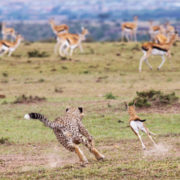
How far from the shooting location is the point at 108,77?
1833cm

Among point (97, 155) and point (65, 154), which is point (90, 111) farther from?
point (97, 155)

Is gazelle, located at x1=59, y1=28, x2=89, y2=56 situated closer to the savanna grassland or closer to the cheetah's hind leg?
the savanna grassland

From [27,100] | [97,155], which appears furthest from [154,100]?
[97,155]

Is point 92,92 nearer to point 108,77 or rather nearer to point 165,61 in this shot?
point 108,77

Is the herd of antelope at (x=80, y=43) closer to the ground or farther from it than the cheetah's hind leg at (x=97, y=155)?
closer to the ground

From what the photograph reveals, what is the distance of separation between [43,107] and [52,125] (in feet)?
19.6

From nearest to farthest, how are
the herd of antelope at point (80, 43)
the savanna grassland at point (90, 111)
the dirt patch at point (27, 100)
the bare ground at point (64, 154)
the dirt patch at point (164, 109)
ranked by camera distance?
the savanna grassland at point (90, 111) → the bare ground at point (64, 154) → the dirt patch at point (164, 109) → the dirt patch at point (27, 100) → the herd of antelope at point (80, 43)

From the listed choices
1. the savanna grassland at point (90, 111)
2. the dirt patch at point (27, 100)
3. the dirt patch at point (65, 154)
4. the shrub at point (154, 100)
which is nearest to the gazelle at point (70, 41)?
the savanna grassland at point (90, 111)

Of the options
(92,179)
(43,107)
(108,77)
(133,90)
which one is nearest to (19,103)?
(43,107)

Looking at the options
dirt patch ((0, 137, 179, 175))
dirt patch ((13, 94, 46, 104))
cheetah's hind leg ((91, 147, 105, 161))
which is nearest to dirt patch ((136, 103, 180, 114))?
dirt patch ((13, 94, 46, 104))

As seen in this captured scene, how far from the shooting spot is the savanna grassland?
663 centimetres

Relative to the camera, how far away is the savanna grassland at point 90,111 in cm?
663

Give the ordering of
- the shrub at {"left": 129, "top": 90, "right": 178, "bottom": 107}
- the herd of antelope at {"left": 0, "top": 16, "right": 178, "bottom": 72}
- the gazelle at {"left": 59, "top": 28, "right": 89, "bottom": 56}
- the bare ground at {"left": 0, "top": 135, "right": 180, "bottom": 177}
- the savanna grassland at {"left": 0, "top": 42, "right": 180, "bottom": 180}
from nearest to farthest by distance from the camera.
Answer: the savanna grassland at {"left": 0, "top": 42, "right": 180, "bottom": 180}, the bare ground at {"left": 0, "top": 135, "right": 180, "bottom": 177}, the shrub at {"left": 129, "top": 90, "right": 178, "bottom": 107}, the herd of antelope at {"left": 0, "top": 16, "right": 178, "bottom": 72}, the gazelle at {"left": 59, "top": 28, "right": 89, "bottom": 56}

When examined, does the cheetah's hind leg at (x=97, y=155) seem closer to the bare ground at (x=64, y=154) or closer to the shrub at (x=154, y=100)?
the bare ground at (x=64, y=154)
